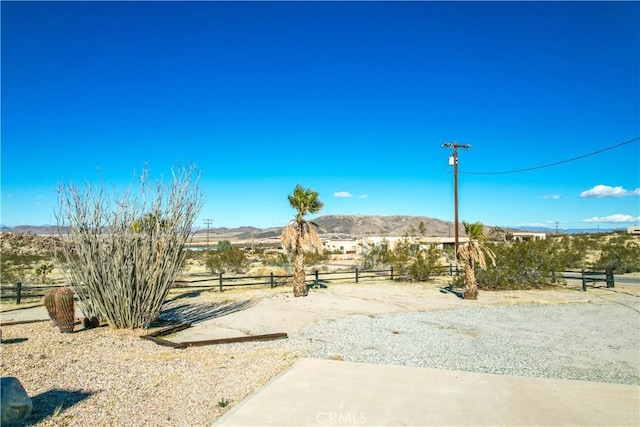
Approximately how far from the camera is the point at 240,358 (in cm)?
797

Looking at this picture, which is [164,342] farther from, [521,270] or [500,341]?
[521,270]

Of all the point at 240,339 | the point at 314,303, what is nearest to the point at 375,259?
the point at 314,303

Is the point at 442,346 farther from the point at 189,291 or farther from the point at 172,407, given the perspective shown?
the point at 189,291

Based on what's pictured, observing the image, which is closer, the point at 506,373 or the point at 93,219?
the point at 506,373

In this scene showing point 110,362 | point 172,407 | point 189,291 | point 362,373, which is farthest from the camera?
point 189,291

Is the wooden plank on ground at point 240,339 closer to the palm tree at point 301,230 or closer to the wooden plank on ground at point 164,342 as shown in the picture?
the wooden plank on ground at point 164,342

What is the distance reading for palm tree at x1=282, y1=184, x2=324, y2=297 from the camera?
18.2 m

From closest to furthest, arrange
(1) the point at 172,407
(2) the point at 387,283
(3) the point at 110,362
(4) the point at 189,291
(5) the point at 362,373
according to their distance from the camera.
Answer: (1) the point at 172,407, (5) the point at 362,373, (3) the point at 110,362, (4) the point at 189,291, (2) the point at 387,283

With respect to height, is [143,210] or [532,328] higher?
[143,210]

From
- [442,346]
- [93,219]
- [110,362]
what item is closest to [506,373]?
[442,346]

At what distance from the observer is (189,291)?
66.1 feet

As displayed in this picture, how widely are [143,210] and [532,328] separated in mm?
10927

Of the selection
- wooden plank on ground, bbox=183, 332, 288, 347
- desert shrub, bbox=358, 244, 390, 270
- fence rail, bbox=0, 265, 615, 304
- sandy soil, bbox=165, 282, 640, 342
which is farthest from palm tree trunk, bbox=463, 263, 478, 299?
desert shrub, bbox=358, 244, 390, 270

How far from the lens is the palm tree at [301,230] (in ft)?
59.8
